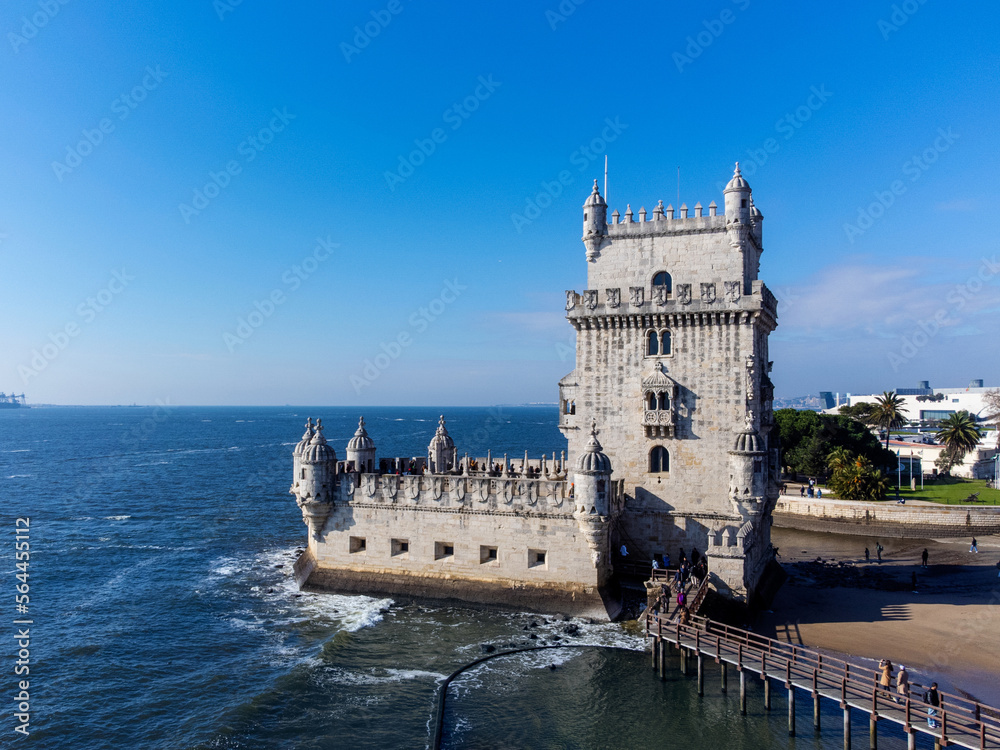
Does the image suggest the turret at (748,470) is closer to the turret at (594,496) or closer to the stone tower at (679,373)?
the stone tower at (679,373)

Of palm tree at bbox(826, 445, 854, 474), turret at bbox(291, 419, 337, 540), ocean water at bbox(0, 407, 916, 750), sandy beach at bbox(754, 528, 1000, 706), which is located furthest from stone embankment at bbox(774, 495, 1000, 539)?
turret at bbox(291, 419, 337, 540)

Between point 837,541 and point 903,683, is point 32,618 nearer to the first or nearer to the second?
point 903,683

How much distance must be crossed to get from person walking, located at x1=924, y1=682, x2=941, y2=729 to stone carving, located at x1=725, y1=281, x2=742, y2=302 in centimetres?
1884

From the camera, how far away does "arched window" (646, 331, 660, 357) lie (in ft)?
118

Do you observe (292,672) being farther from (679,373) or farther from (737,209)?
(737,209)

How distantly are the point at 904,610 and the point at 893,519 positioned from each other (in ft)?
89.8

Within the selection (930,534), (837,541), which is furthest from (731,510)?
(930,534)

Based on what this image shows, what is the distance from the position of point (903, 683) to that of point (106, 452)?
13804cm

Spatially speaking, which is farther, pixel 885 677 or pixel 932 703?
pixel 885 677

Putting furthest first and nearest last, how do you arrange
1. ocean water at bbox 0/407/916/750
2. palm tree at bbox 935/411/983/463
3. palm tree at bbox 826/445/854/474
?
palm tree at bbox 935/411/983/463, palm tree at bbox 826/445/854/474, ocean water at bbox 0/407/916/750

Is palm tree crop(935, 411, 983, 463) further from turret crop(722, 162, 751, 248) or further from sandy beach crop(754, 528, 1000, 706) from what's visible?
turret crop(722, 162, 751, 248)

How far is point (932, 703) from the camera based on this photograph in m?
22.3

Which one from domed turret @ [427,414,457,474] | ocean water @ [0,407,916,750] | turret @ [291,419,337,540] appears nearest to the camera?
ocean water @ [0,407,916,750]

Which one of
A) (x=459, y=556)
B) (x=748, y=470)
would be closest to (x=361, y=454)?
(x=459, y=556)
